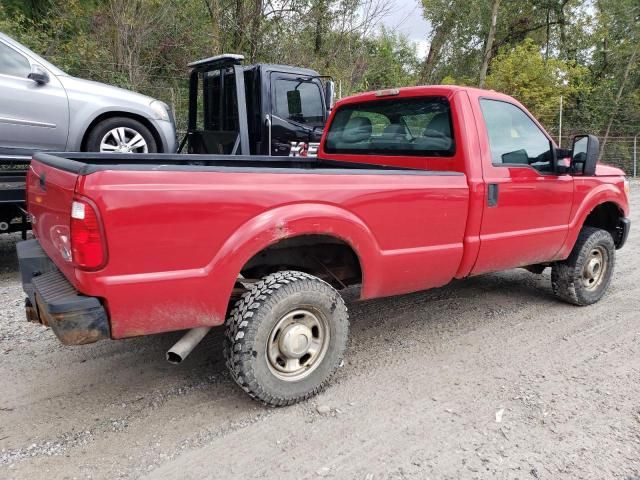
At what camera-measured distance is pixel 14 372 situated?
3303mm

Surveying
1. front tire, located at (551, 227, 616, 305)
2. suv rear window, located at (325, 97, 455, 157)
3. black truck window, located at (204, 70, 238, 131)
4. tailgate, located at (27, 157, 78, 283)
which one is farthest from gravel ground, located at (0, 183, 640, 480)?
black truck window, located at (204, 70, 238, 131)

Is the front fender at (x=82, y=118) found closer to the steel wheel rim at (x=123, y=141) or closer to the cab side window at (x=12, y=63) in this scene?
the steel wheel rim at (x=123, y=141)

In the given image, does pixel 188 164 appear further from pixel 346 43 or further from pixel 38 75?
pixel 346 43

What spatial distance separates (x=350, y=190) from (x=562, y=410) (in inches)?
68.0

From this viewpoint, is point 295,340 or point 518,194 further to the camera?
point 518,194

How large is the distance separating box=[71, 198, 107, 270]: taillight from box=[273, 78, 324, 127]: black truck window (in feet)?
19.7

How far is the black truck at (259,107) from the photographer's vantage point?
306 inches

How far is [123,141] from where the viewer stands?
252 inches

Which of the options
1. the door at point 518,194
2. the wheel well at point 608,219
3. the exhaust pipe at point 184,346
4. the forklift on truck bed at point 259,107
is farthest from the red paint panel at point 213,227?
the forklift on truck bed at point 259,107

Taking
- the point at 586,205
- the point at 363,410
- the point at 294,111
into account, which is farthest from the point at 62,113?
the point at 586,205

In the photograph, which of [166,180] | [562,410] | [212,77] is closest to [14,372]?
[166,180]

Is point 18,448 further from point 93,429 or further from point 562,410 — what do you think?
point 562,410

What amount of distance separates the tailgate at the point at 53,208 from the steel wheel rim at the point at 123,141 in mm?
3161

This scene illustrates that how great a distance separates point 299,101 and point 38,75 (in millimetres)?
3825
